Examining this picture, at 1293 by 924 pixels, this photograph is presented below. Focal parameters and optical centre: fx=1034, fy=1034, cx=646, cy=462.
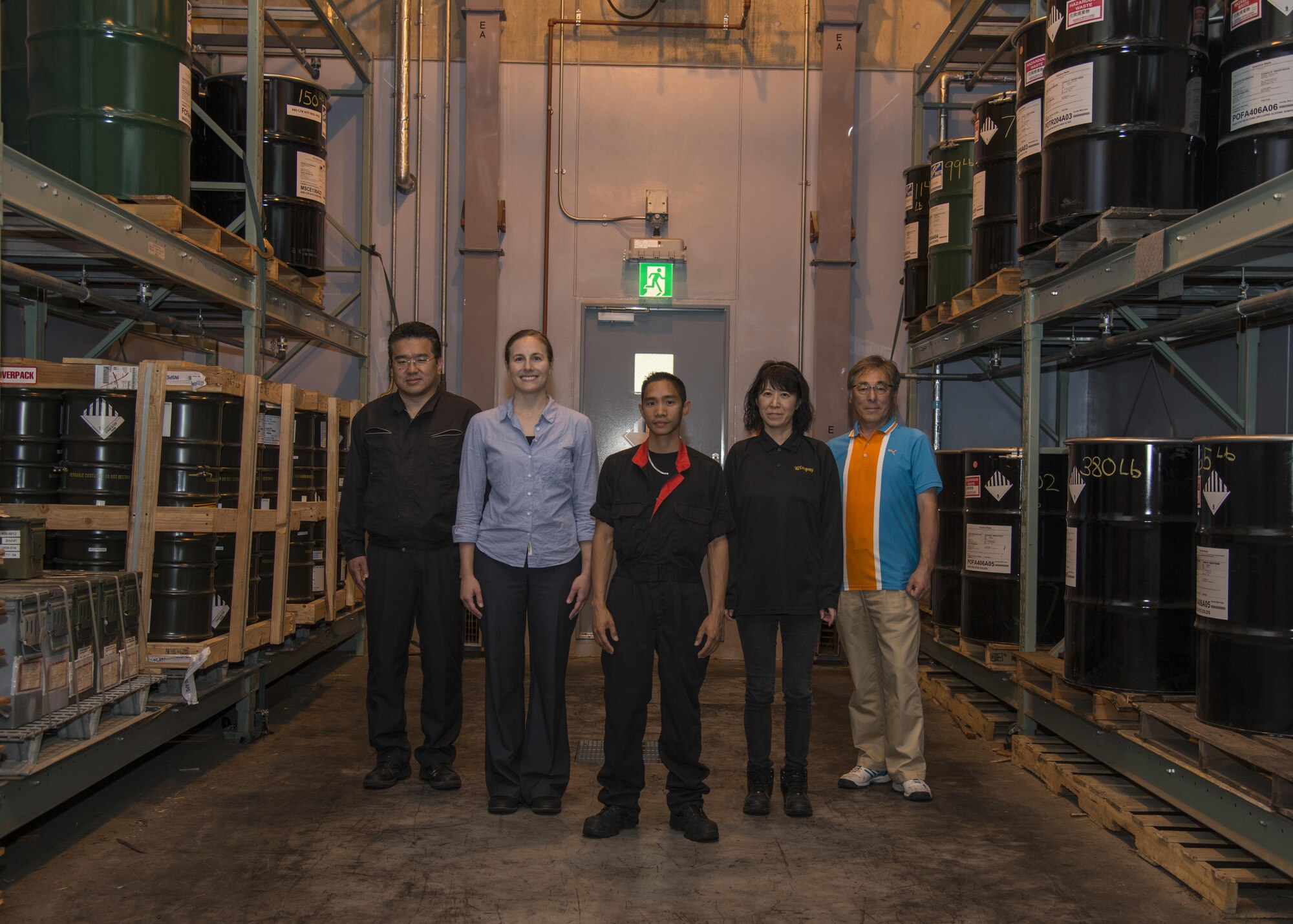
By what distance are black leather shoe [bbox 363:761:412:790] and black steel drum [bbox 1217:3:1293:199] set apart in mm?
4097

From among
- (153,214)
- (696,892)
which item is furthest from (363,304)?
(696,892)

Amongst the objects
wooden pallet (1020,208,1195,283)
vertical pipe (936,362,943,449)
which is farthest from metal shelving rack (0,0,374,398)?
vertical pipe (936,362,943,449)

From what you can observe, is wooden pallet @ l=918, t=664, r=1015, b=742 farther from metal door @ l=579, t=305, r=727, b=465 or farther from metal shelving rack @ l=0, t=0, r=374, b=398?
metal shelving rack @ l=0, t=0, r=374, b=398

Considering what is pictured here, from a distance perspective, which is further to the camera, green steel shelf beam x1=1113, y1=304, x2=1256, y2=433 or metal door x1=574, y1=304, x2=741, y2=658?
metal door x1=574, y1=304, x2=741, y2=658

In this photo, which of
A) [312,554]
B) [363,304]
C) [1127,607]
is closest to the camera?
[1127,607]

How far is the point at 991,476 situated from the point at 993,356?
1.33 metres

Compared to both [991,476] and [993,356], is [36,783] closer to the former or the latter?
[991,476]

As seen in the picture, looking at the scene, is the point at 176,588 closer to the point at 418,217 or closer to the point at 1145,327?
the point at 418,217

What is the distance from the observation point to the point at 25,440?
4336 millimetres

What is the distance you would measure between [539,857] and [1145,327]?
4025 millimetres

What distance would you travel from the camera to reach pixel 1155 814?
3.92 m

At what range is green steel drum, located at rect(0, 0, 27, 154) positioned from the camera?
4887mm

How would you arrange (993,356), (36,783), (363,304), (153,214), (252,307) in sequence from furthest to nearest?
1. (363,304)
2. (993,356)
3. (252,307)
4. (153,214)
5. (36,783)

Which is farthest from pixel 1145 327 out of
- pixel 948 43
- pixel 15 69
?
pixel 15 69
